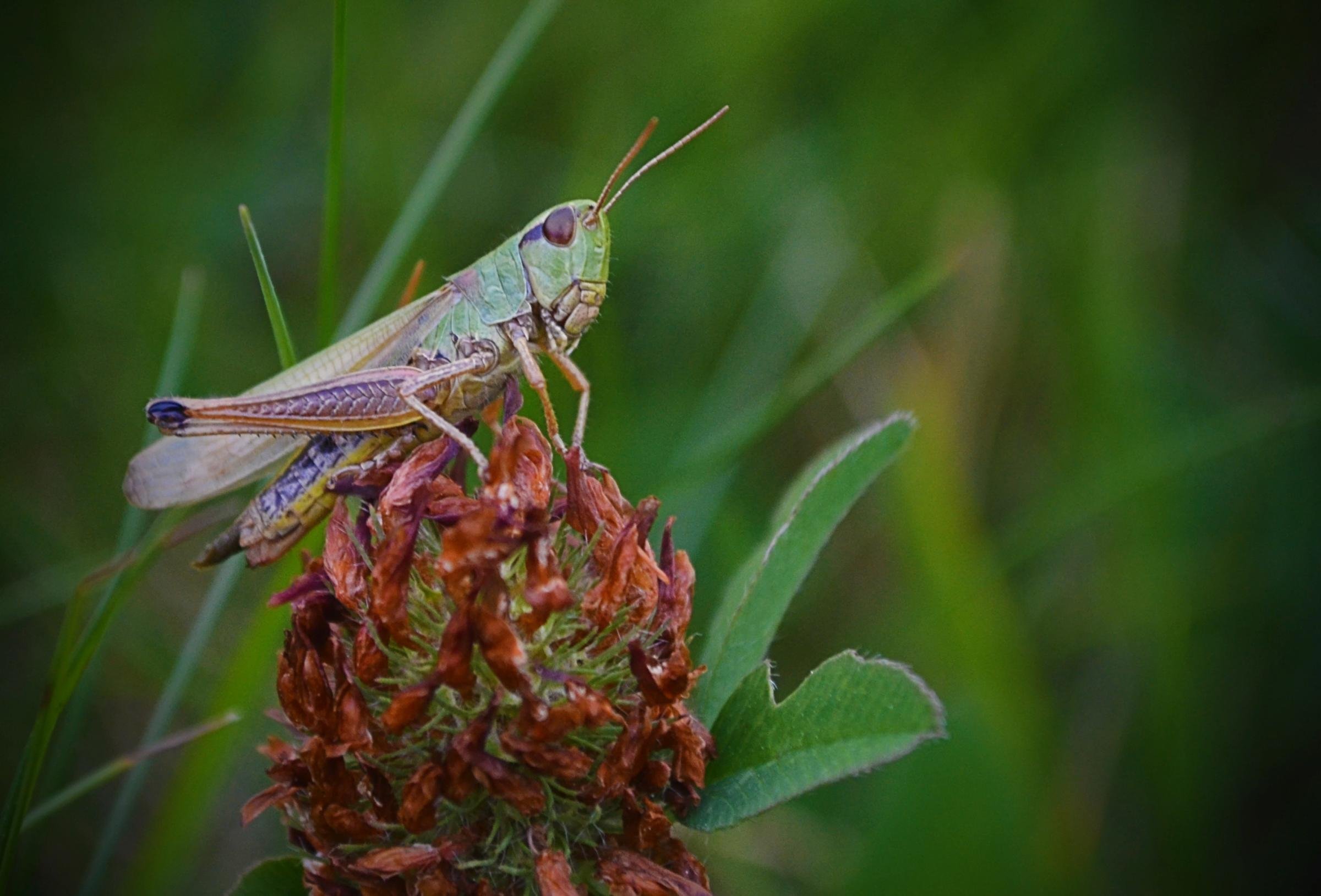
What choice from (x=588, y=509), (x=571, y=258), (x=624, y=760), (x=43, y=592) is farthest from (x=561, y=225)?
(x=43, y=592)

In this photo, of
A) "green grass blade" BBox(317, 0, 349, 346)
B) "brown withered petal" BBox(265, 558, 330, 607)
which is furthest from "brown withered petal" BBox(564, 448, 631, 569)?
"green grass blade" BBox(317, 0, 349, 346)

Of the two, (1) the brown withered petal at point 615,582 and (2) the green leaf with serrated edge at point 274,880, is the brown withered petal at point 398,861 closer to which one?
(2) the green leaf with serrated edge at point 274,880

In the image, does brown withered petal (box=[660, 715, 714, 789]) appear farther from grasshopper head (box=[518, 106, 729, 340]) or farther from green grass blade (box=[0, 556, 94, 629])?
green grass blade (box=[0, 556, 94, 629])

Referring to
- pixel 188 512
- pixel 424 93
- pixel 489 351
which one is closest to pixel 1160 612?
pixel 489 351

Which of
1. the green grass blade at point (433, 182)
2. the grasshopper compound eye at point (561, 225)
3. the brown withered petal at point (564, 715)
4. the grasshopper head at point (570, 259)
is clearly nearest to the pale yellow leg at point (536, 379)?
the grasshopper head at point (570, 259)

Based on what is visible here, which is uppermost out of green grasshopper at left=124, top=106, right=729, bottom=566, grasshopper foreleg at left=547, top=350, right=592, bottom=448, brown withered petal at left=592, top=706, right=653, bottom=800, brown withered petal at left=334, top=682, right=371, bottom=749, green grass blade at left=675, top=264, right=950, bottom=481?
green grasshopper at left=124, top=106, right=729, bottom=566
